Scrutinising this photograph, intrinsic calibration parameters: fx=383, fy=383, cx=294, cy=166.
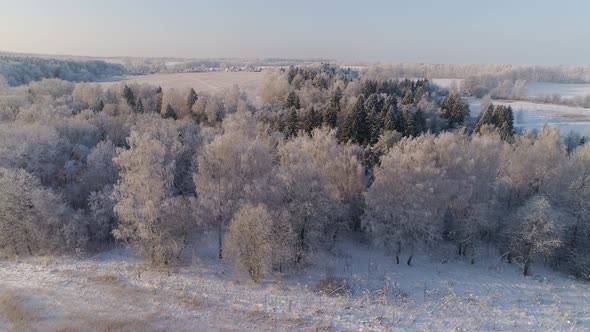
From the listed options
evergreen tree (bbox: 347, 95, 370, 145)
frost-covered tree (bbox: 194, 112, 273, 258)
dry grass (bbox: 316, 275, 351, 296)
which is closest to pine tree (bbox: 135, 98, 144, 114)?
evergreen tree (bbox: 347, 95, 370, 145)

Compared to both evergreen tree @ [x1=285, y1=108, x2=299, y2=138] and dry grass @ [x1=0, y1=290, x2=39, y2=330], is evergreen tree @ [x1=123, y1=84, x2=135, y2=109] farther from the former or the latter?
dry grass @ [x1=0, y1=290, x2=39, y2=330]

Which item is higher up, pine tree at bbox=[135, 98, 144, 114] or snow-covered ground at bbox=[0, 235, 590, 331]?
pine tree at bbox=[135, 98, 144, 114]

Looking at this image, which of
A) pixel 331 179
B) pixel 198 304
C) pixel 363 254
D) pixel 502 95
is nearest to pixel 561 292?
pixel 363 254

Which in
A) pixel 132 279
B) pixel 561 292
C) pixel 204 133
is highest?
pixel 204 133

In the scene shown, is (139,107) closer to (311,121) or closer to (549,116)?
(311,121)

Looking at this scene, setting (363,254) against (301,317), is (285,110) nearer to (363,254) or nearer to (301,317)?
(363,254)
